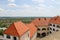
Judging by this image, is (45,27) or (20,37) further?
(45,27)

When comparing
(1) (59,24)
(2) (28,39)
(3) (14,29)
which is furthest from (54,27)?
(3) (14,29)

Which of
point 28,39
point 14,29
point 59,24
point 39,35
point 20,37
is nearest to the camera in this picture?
point 20,37

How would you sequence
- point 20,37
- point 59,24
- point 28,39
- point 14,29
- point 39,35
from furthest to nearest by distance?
point 39,35 → point 59,24 → point 28,39 → point 14,29 → point 20,37

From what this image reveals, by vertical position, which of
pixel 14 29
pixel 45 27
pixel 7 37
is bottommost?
pixel 45 27

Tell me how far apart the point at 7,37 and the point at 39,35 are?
518 inches

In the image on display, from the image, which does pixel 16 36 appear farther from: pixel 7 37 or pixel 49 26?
pixel 49 26

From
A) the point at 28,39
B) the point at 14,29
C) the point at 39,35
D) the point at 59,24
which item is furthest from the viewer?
the point at 39,35

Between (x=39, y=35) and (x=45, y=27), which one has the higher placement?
(x=45, y=27)

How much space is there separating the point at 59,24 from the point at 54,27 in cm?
172

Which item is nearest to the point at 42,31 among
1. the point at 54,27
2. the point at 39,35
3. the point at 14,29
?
the point at 39,35

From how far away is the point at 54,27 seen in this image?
28.5 m

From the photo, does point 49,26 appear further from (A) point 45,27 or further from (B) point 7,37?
(B) point 7,37

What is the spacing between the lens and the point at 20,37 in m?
17.0

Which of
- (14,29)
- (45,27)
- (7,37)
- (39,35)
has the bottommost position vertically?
(39,35)
